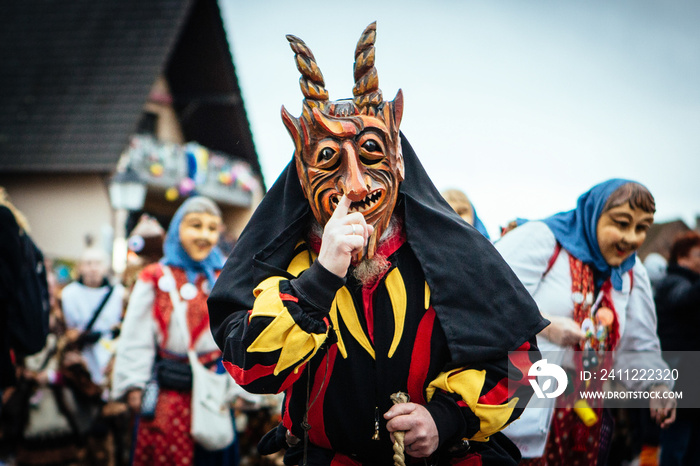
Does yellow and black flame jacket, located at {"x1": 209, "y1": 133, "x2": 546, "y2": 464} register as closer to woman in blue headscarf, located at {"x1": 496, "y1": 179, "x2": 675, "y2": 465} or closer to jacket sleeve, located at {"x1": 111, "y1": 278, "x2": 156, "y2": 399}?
woman in blue headscarf, located at {"x1": 496, "y1": 179, "x2": 675, "y2": 465}

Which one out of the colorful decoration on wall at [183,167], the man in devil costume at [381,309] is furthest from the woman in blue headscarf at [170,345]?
the colorful decoration on wall at [183,167]

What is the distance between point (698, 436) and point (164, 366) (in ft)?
12.8

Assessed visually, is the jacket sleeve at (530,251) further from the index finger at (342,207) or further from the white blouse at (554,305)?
the index finger at (342,207)

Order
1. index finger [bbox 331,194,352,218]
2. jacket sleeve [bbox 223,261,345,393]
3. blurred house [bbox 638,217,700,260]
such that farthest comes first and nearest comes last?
blurred house [bbox 638,217,700,260] → index finger [bbox 331,194,352,218] → jacket sleeve [bbox 223,261,345,393]

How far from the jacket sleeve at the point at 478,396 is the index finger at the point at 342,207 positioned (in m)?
0.59

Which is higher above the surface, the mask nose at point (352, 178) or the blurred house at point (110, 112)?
the blurred house at point (110, 112)

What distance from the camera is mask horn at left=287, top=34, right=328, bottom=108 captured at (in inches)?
79.8

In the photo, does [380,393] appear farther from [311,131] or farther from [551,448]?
[551,448]

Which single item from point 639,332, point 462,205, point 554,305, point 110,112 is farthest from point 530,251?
point 110,112

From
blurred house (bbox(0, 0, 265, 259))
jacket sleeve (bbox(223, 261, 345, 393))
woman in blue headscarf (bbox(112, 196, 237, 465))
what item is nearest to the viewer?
jacket sleeve (bbox(223, 261, 345, 393))

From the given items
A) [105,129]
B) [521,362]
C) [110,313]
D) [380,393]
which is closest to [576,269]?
[521,362]

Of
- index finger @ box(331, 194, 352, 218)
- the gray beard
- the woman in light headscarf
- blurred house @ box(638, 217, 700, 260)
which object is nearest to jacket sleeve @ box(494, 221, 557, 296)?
the woman in light headscarf

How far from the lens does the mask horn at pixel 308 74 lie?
203 centimetres

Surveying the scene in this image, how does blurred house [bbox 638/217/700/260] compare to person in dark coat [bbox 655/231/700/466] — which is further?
blurred house [bbox 638/217/700/260]
